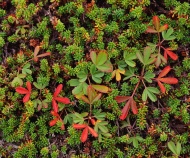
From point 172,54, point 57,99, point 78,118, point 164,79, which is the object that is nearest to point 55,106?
point 57,99

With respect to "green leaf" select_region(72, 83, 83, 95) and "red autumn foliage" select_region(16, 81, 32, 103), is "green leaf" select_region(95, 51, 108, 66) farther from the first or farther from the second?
"red autumn foliage" select_region(16, 81, 32, 103)

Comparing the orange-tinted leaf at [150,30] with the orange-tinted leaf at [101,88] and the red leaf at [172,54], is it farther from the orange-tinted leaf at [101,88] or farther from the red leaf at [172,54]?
the orange-tinted leaf at [101,88]

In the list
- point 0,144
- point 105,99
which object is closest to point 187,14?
point 105,99

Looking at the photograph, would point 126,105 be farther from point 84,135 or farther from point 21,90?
point 21,90

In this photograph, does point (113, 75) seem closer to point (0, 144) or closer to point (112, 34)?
point (112, 34)

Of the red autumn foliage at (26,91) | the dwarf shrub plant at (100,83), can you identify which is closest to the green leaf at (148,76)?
the dwarf shrub plant at (100,83)

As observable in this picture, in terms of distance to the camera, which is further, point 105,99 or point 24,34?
point 24,34

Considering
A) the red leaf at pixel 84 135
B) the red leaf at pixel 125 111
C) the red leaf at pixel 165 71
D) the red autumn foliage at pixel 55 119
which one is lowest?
the red leaf at pixel 84 135

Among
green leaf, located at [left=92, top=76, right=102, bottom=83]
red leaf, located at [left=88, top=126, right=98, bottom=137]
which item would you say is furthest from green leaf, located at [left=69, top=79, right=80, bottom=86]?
red leaf, located at [left=88, top=126, right=98, bottom=137]
